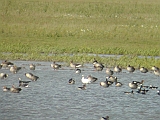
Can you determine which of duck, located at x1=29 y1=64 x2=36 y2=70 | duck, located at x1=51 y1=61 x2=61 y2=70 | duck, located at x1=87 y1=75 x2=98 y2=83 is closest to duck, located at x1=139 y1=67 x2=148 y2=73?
duck, located at x1=87 y1=75 x2=98 y2=83

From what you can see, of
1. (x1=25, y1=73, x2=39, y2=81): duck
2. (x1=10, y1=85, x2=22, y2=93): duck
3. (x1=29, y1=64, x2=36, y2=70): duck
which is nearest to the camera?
(x1=10, y1=85, x2=22, y2=93): duck

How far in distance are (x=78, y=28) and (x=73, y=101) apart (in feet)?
69.5

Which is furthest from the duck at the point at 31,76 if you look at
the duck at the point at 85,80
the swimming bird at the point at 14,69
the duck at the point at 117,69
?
the duck at the point at 117,69

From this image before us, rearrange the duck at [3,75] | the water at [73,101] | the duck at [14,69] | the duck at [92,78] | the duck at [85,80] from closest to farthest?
1. the water at [73,101]
2. the duck at [85,80]
3. the duck at [92,78]
4. the duck at [3,75]
5. the duck at [14,69]

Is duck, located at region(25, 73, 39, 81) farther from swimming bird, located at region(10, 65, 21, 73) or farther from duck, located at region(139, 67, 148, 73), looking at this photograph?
duck, located at region(139, 67, 148, 73)

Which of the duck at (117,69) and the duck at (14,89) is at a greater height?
the duck at (117,69)

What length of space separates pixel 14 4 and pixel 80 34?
14.8 meters

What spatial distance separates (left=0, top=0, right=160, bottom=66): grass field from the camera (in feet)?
114

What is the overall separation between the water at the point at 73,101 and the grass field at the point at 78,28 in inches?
189

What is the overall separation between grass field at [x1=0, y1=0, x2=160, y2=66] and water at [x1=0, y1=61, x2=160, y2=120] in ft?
15.8

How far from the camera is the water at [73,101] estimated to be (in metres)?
20.2

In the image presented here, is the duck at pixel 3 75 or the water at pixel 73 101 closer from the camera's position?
the water at pixel 73 101

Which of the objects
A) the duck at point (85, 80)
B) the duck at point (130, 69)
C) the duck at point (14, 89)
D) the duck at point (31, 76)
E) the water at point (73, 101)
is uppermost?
the duck at point (130, 69)

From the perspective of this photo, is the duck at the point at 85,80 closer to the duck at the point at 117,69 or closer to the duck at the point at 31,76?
the duck at the point at 31,76
